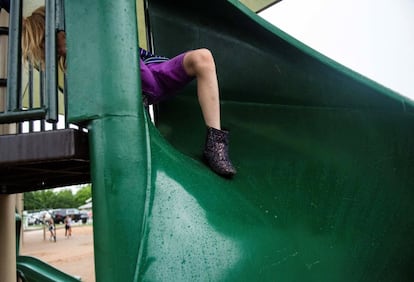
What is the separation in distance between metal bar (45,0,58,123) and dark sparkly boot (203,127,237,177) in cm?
60

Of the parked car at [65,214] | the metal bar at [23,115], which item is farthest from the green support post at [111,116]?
the parked car at [65,214]

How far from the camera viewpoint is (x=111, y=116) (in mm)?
1508

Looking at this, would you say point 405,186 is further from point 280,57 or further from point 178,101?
point 178,101

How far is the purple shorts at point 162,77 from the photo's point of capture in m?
1.93

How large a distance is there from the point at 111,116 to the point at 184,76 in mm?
528

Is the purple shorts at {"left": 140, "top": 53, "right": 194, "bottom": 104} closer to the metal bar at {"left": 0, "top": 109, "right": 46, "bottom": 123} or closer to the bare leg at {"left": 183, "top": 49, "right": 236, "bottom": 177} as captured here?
the bare leg at {"left": 183, "top": 49, "right": 236, "bottom": 177}

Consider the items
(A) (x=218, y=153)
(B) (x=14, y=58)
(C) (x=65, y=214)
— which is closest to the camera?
(B) (x=14, y=58)

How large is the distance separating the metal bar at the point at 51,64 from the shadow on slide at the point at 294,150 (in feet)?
1.19

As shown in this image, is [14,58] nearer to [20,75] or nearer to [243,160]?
[20,75]

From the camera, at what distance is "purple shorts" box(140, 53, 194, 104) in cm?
193

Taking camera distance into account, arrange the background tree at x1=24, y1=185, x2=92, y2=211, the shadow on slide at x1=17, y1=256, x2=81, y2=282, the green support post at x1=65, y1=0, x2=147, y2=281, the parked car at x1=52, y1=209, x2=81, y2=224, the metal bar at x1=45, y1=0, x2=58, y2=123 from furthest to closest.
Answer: the background tree at x1=24, y1=185, x2=92, y2=211 → the parked car at x1=52, y1=209, x2=81, y2=224 → the shadow on slide at x1=17, y1=256, x2=81, y2=282 → the metal bar at x1=45, y1=0, x2=58, y2=123 → the green support post at x1=65, y1=0, x2=147, y2=281

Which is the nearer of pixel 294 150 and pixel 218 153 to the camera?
pixel 218 153

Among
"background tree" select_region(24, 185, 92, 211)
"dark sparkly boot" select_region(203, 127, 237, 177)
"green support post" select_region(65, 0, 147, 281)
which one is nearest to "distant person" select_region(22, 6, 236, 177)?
"dark sparkly boot" select_region(203, 127, 237, 177)

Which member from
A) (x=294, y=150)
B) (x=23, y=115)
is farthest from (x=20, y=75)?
(x=294, y=150)
